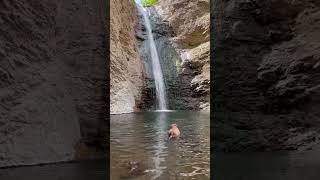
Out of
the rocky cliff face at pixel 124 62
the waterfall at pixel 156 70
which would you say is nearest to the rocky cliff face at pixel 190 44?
the waterfall at pixel 156 70

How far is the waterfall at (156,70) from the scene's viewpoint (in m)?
20.3

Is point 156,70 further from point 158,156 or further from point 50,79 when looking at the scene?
point 50,79

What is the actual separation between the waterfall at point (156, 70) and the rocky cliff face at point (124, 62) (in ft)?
3.22

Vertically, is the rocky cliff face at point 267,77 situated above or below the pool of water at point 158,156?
above

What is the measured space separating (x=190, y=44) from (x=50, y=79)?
66.1 feet

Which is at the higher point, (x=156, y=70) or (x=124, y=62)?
(x=124, y=62)

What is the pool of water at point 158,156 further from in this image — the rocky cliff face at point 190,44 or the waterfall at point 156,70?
the rocky cliff face at point 190,44

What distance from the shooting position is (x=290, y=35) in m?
5.07

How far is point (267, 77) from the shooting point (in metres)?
5.00

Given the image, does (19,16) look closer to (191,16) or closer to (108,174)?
(108,174)

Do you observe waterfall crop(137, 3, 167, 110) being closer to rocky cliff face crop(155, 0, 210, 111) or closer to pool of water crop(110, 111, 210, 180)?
rocky cliff face crop(155, 0, 210, 111)

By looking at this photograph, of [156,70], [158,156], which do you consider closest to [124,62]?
[156,70]

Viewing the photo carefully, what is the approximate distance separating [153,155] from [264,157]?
1.94m

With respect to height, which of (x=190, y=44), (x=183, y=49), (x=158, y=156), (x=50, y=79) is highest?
(x=190, y=44)
